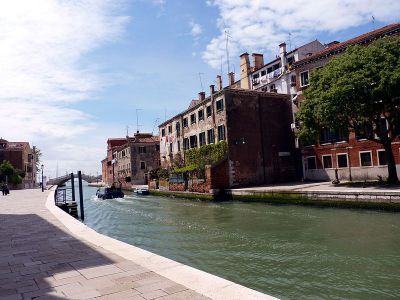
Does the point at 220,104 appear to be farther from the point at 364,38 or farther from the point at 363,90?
the point at 363,90

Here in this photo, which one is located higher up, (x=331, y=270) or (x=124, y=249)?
(x=124, y=249)

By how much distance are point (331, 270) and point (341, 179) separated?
71.4 ft

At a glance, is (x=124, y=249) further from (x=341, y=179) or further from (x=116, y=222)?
(x=341, y=179)

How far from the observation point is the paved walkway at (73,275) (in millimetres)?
4441

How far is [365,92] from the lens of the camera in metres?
19.8

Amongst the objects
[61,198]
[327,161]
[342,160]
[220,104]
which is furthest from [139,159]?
[342,160]

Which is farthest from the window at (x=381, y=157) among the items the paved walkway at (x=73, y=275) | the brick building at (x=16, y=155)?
the brick building at (x=16, y=155)

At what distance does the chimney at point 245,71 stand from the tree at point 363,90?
71.3 ft

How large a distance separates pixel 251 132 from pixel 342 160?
28.0 ft

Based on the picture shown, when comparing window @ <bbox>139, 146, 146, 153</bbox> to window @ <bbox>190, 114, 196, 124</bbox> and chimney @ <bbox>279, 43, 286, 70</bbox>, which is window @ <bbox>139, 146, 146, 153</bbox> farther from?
chimney @ <bbox>279, 43, 286, 70</bbox>

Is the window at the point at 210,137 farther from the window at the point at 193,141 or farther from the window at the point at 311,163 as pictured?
the window at the point at 311,163

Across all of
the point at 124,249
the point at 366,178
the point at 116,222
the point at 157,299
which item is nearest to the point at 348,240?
the point at 124,249

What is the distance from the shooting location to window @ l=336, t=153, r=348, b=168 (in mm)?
27812

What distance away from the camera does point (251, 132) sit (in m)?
32.5
